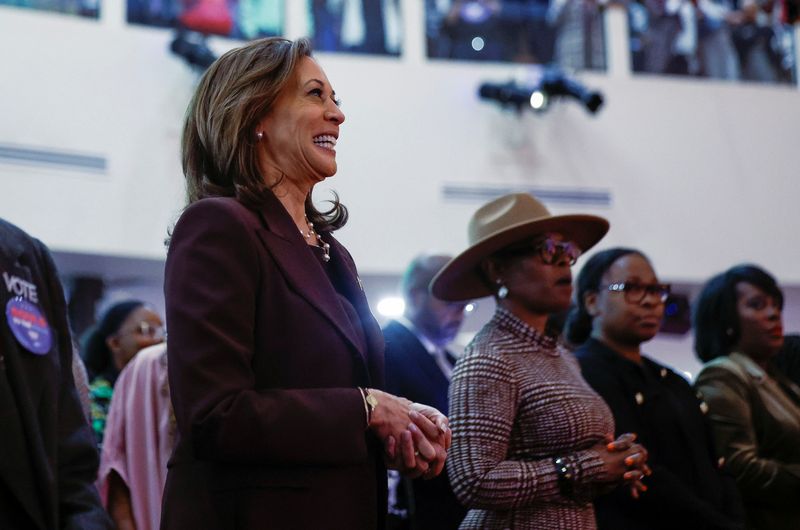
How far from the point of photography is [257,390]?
164 cm

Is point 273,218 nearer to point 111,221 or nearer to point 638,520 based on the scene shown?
point 638,520

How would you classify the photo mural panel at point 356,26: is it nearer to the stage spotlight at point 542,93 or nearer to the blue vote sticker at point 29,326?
the stage spotlight at point 542,93

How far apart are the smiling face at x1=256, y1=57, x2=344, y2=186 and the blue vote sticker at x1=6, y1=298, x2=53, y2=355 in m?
0.58

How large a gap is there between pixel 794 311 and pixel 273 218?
29.5ft

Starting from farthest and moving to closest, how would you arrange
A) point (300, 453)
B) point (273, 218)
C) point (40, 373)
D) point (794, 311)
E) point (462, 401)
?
point (794, 311), point (462, 401), point (40, 373), point (273, 218), point (300, 453)

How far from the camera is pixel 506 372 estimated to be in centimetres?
250

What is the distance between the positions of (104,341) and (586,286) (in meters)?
2.06

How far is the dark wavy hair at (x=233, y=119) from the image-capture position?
5.92 feet

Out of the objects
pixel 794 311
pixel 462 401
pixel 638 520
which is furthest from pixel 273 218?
pixel 794 311

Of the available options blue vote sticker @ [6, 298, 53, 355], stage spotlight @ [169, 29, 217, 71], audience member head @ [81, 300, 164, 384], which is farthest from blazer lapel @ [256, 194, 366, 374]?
stage spotlight @ [169, 29, 217, 71]

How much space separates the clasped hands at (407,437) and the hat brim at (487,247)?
1.15 meters

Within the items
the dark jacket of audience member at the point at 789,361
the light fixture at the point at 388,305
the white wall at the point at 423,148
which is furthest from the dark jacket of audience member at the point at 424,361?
the light fixture at the point at 388,305

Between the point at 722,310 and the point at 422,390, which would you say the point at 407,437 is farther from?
the point at 722,310

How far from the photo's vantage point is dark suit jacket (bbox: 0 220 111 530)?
6.25ft
